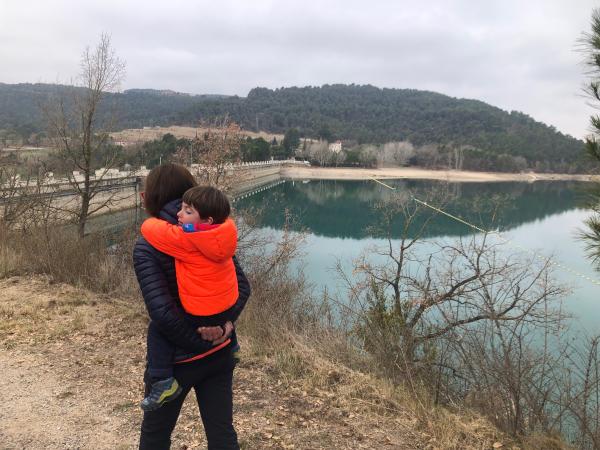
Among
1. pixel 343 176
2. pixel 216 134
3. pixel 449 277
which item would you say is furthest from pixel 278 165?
pixel 449 277

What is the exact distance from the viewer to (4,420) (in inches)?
115

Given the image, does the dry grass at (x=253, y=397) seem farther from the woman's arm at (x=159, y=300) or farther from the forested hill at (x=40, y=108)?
the forested hill at (x=40, y=108)

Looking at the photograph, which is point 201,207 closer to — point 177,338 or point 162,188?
point 162,188

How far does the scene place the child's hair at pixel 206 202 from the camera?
1661 mm

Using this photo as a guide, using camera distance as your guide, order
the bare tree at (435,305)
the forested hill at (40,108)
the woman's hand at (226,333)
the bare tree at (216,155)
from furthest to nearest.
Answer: the bare tree at (216,155) < the forested hill at (40,108) < the bare tree at (435,305) < the woman's hand at (226,333)

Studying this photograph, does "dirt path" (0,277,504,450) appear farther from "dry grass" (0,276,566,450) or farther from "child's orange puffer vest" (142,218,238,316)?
"child's orange puffer vest" (142,218,238,316)

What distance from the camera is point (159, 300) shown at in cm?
164

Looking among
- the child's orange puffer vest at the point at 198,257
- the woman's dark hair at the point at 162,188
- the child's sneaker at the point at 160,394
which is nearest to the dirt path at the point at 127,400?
the child's sneaker at the point at 160,394

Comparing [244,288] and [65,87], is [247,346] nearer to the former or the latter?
[244,288]

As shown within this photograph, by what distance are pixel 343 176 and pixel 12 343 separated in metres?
67.3

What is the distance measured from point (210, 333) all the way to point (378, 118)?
13560cm

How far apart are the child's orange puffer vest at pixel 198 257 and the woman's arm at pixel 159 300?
46mm

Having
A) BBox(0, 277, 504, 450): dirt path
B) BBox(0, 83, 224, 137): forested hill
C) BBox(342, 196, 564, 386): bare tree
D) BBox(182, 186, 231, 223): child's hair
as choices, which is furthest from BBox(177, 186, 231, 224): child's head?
BBox(0, 83, 224, 137): forested hill

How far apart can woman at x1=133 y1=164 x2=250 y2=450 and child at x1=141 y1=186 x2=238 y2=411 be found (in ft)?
0.15
